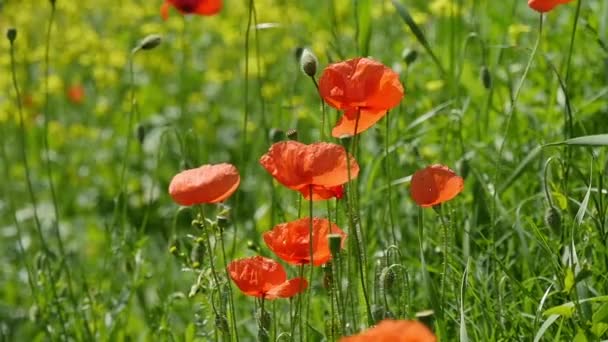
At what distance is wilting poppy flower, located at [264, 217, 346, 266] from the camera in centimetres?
201

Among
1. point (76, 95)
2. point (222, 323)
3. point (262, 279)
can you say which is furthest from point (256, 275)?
point (76, 95)

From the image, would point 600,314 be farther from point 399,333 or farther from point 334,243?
point 399,333

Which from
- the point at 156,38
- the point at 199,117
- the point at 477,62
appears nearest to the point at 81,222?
the point at 199,117

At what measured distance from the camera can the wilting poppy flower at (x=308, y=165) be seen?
188 cm

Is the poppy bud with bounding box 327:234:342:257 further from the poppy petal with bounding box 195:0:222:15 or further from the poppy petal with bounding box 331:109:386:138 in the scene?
the poppy petal with bounding box 195:0:222:15

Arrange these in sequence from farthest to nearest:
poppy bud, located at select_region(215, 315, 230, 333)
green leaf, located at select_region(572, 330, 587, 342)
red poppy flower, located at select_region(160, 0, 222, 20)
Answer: red poppy flower, located at select_region(160, 0, 222, 20) < poppy bud, located at select_region(215, 315, 230, 333) < green leaf, located at select_region(572, 330, 587, 342)

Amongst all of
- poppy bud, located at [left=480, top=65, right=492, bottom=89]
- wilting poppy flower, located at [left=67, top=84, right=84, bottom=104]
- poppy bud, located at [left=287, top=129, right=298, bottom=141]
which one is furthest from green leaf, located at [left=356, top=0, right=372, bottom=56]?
wilting poppy flower, located at [left=67, top=84, right=84, bottom=104]

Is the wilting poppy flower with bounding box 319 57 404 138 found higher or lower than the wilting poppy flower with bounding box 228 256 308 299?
higher

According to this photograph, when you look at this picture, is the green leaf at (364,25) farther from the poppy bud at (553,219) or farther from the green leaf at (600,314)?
the green leaf at (600,314)

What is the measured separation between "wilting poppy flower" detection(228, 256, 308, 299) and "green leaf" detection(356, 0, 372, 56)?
3.64ft

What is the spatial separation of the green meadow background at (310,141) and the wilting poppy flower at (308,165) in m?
0.18

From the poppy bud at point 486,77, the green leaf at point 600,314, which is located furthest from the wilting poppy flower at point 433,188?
the poppy bud at point 486,77

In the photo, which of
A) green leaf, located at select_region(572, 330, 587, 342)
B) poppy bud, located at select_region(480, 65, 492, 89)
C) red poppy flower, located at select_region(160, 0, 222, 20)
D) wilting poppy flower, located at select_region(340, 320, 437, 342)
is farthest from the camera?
red poppy flower, located at select_region(160, 0, 222, 20)

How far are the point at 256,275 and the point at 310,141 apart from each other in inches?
102
